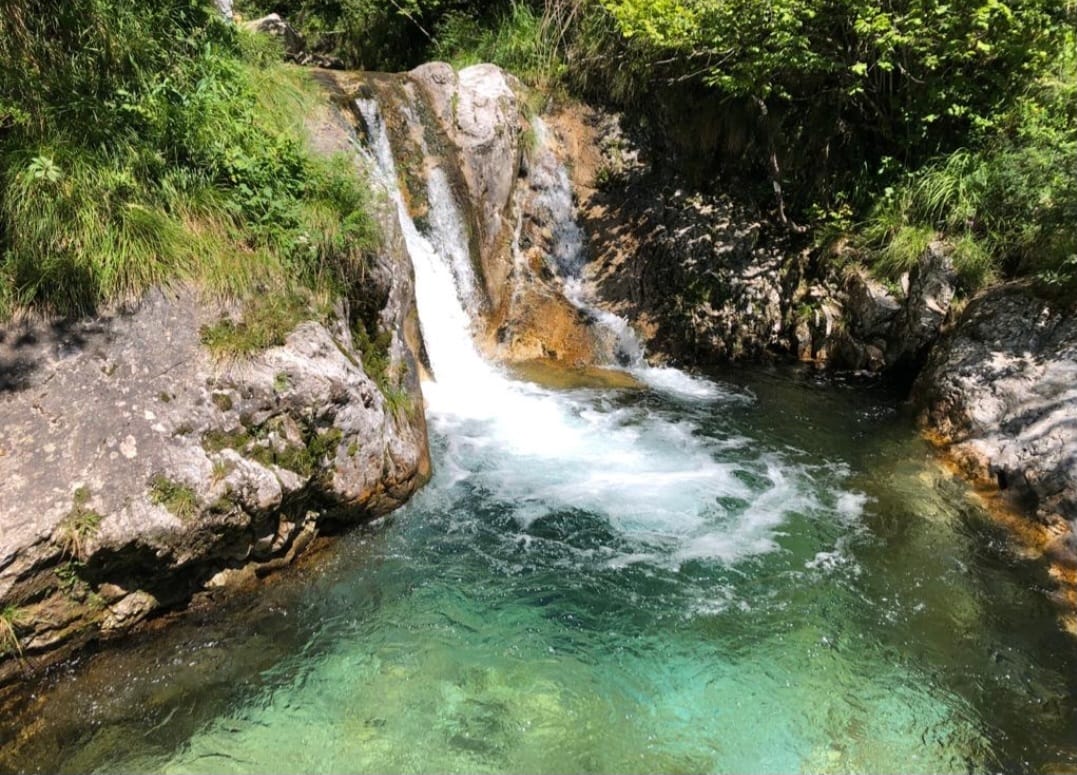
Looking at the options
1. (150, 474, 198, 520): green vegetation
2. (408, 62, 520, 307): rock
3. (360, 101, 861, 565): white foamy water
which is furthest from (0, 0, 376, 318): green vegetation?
(408, 62, 520, 307): rock

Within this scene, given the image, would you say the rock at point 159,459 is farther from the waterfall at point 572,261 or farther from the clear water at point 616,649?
the waterfall at point 572,261

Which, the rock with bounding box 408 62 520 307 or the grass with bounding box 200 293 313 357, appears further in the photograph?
the rock with bounding box 408 62 520 307

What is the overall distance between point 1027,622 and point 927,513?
113 centimetres

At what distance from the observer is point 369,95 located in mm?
7730

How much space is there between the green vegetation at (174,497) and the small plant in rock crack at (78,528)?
269mm

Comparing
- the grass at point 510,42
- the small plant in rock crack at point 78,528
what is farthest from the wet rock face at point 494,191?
the small plant in rock crack at point 78,528

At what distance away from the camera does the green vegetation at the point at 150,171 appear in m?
3.72

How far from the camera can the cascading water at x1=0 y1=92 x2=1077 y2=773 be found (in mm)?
3211

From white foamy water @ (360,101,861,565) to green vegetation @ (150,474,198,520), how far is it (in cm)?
206

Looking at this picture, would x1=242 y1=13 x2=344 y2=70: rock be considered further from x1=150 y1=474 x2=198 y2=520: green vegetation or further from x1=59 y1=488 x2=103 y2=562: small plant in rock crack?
x1=59 y1=488 x2=103 y2=562: small plant in rock crack

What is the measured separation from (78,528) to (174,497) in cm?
43

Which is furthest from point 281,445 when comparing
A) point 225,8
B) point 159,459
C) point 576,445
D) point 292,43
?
point 292,43

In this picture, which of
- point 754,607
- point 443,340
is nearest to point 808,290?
point 443,340

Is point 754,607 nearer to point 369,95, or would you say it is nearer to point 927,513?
point 927,513
